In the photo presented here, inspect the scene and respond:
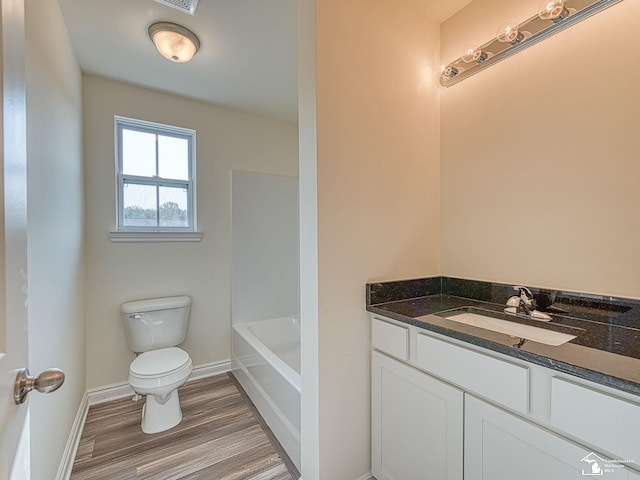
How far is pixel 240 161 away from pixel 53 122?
141 cm

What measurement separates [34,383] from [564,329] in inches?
61.6

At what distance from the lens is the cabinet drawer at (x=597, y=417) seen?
0.68m

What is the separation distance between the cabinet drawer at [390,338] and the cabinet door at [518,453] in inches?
11.4

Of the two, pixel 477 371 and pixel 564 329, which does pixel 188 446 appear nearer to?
pixel 477 371

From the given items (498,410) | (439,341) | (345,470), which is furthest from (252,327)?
(498,410)

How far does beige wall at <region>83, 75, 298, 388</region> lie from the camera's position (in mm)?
2148

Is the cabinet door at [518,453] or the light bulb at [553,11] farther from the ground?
the light bulb at [553,11]

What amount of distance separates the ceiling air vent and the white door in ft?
3.30

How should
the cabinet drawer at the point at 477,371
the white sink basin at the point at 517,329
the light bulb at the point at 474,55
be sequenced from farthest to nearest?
the light bulb at the point at 474,55
the white sink basin at the point at 517,329
the cabinet drawer at the point at 477,371

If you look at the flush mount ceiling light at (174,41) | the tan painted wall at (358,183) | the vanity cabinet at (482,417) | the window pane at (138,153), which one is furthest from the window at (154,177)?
the vanity cabinet at (482,417)

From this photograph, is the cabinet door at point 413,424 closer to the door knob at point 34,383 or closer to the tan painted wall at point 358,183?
the tan painted wall at point 358,183

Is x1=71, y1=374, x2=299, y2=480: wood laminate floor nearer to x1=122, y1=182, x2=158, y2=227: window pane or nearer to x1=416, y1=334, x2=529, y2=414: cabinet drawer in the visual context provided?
x1=416, y1=334, x2=529, y2=414: cabinet drawer

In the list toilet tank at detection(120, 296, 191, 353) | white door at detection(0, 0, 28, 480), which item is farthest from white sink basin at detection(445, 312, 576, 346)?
toilet tank at detection(120, 296, 191, 353)

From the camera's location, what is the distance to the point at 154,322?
220cm
